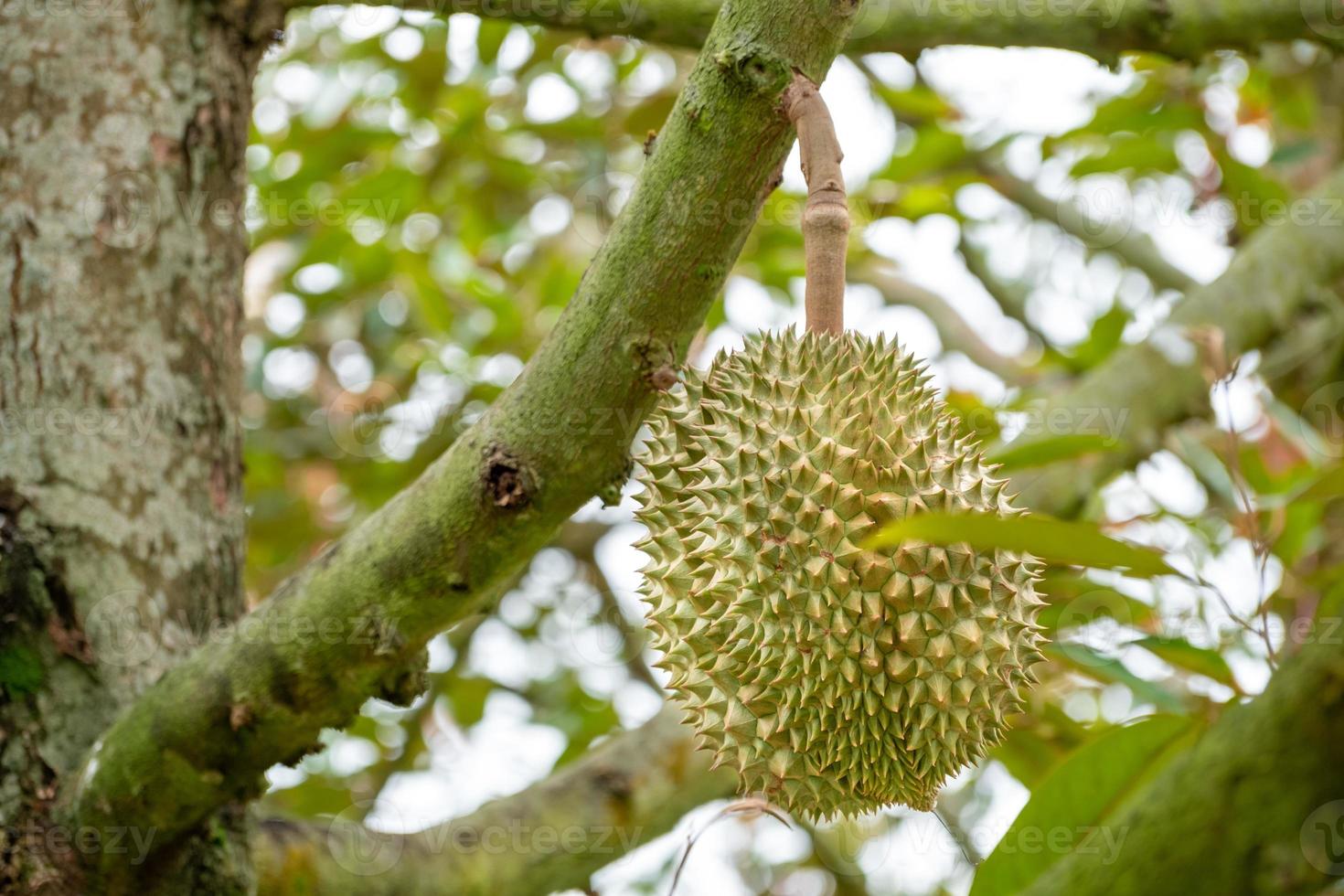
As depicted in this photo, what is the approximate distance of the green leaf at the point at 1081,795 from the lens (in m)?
1.53

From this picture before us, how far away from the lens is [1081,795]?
66.4 inches

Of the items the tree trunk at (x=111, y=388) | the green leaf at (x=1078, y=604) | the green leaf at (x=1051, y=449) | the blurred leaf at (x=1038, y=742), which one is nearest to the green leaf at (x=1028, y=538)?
the green leaf at (x=1051, y=449)

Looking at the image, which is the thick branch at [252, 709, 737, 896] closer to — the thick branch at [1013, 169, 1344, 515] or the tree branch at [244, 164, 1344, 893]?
the tree branch at [244, 164, 1344, 893]

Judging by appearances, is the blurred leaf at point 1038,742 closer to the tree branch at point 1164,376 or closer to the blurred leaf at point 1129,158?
the tree branch at point 1164,376

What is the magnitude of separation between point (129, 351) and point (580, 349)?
2.93 feet

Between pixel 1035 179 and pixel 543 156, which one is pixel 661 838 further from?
pixel 1035 179

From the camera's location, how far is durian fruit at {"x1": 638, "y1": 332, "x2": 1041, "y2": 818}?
1298 mm

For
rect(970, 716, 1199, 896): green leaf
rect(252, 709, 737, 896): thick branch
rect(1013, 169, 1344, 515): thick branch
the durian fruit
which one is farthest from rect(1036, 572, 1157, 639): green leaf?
the durian fruit

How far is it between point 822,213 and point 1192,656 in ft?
3.31

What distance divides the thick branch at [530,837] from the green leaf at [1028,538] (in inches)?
45.4

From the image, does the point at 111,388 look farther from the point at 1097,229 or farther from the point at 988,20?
the point at 1097,229

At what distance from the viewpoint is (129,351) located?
6.06 ft

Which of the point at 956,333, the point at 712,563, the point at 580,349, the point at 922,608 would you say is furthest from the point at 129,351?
the point at 956,333

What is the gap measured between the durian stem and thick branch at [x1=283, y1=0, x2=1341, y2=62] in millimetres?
555
